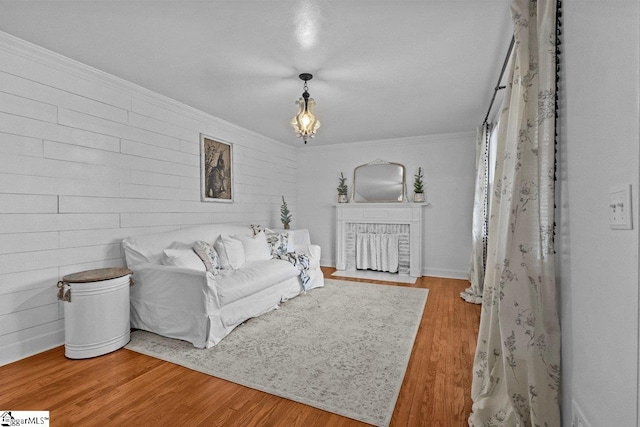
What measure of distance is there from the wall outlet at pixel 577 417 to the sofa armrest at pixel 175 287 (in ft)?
7.92

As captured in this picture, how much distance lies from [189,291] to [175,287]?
0.17m

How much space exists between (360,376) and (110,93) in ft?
11.3

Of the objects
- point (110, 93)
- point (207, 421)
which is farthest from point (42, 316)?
point (110, 93)

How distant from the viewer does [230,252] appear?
369 cm

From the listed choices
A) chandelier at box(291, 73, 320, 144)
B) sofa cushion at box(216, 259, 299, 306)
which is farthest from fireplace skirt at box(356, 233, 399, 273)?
chandelier at box(291, 73, 320, 144)

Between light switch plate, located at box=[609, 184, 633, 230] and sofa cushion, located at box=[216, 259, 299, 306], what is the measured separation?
265 cm

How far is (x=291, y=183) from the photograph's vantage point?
20.7 feet

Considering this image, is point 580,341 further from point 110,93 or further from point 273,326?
point 110,93

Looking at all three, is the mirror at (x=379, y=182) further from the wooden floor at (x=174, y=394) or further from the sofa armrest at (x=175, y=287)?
the sofa armrest at (x=175, y=287)

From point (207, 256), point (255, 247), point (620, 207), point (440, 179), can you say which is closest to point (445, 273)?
point (440, 179)

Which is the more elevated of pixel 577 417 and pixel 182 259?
pixel 182 259

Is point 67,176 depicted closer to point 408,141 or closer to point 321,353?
point 321,353

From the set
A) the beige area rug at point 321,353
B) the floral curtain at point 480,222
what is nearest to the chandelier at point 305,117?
the beige area rug at point 321,353

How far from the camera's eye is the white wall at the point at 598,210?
0.90 m
